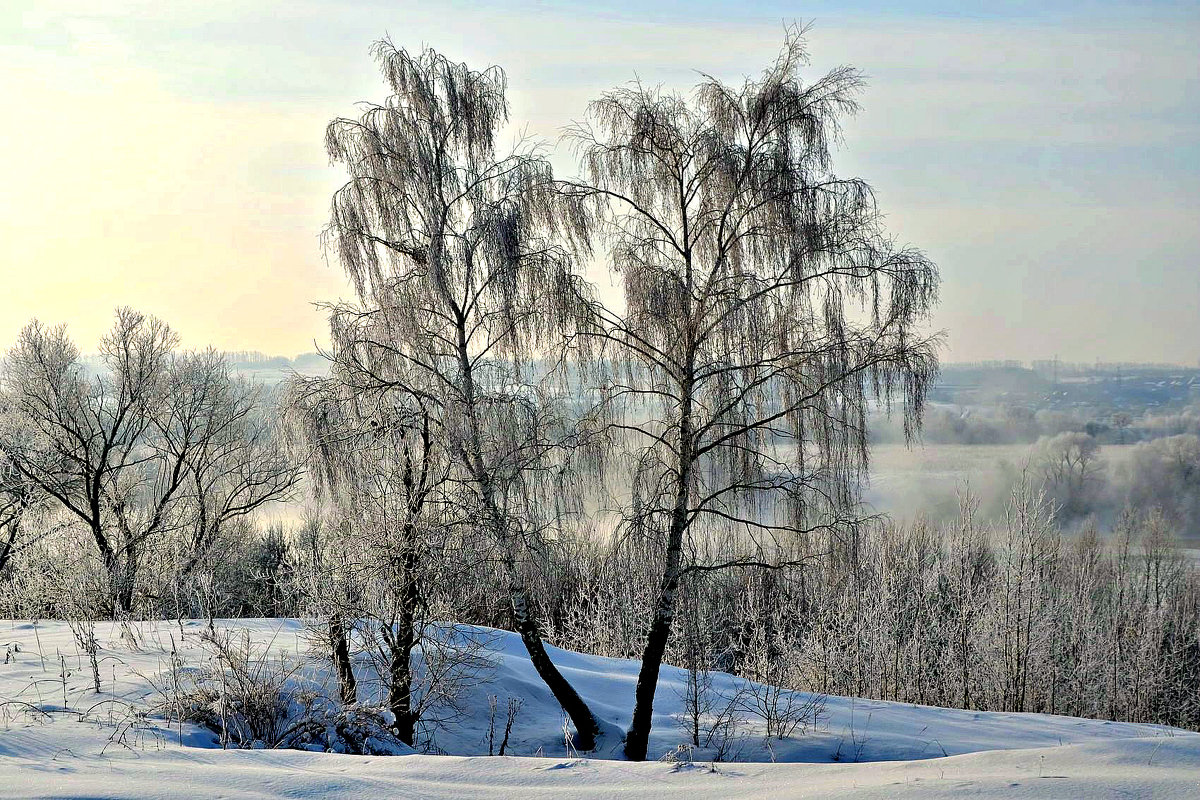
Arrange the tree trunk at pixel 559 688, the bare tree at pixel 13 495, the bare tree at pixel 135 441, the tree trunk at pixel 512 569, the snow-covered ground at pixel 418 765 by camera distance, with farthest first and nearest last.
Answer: the bare tree at pixel 135 441 < the bare tree at pixel 13 495 < the tree trunk at pixel 559 688 < the tree trunk at pixel 512 569 < the snow-covered ground at pixel 418 765

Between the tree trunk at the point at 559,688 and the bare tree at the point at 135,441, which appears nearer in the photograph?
the tree trunk at the point at 559,688

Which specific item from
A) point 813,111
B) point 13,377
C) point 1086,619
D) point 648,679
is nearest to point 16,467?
point 13,377

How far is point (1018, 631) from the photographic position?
79.6 feet

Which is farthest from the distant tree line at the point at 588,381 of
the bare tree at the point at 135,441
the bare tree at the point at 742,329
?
the bare tree at the point at 135,441

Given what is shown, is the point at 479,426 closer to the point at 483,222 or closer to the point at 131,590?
the point at 483,222

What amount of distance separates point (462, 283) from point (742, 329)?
3391mm

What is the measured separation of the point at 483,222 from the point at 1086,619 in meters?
24.3

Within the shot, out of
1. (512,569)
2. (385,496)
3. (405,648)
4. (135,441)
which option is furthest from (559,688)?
(135,441)

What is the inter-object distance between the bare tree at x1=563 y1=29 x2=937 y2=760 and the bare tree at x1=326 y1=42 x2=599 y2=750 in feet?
2.50

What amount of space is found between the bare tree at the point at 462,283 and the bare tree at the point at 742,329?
0.76m

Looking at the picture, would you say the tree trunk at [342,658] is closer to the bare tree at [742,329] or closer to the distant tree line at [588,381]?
the distant tree line at [588,381]

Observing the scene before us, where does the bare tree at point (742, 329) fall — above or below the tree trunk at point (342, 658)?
above

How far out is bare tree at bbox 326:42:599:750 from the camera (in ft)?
37.0

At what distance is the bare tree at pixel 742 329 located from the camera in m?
11.0
